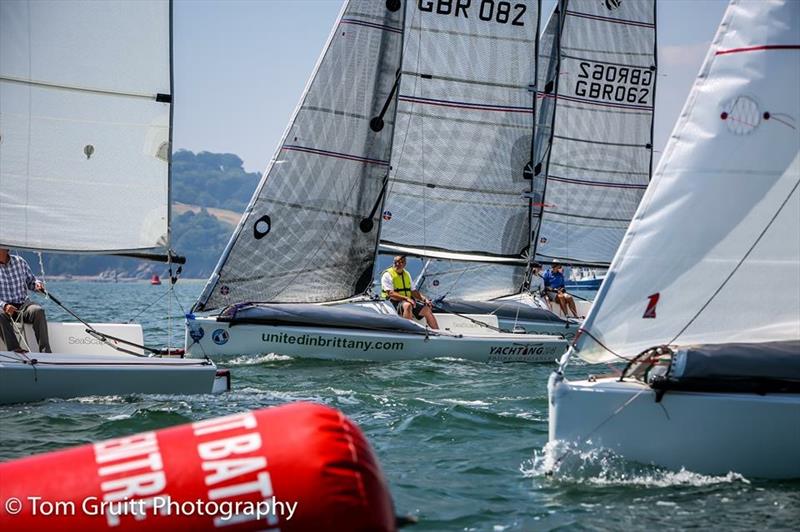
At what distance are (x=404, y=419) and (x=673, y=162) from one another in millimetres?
3952

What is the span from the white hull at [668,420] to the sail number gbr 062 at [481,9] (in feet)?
40.9

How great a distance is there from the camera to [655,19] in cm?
2553

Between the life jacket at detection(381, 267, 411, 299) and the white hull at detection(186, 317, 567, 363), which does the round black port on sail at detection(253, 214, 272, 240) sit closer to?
the white hull at detection(186, 317, 567, 363)

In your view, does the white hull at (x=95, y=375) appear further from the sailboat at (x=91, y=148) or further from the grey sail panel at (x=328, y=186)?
the grey sail panel at (x=328, y=186)

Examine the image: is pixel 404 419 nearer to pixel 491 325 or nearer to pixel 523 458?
pixel 523 458

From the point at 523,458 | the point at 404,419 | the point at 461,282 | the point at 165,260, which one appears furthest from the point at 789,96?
the point at 461,282

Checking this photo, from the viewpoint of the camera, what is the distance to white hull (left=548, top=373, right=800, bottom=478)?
802 cm

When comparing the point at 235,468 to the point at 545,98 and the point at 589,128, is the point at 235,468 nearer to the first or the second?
the point at 545,98

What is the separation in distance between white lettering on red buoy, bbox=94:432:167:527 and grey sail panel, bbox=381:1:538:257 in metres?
14.9

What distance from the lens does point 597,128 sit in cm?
2520

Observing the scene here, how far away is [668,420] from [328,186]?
10.3 metres

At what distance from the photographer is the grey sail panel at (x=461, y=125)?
19.5 m

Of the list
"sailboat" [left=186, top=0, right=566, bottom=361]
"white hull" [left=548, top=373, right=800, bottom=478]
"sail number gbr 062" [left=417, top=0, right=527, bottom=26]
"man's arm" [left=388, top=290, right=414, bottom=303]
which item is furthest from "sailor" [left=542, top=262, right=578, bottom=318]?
"white hull" [left=548, top=373, right=800, bottom=478]

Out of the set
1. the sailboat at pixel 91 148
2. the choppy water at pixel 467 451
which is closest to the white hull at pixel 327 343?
the choppy water at pixel 467 451
